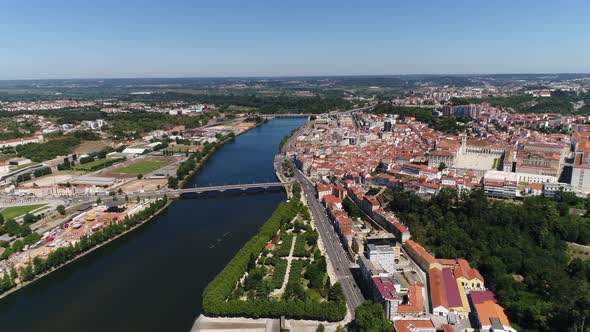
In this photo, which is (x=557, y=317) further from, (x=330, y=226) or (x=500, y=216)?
(x=330, y=226)

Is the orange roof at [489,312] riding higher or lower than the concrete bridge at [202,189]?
higher

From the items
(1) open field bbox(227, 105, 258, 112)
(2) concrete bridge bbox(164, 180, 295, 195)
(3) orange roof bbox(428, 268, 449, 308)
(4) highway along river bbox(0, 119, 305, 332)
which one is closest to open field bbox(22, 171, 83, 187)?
(2) concrete bridge bbox(164, 180, 295, 195)

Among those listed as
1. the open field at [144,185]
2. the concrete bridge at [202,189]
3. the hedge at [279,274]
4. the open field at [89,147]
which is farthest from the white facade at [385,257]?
the open field at [89,147]

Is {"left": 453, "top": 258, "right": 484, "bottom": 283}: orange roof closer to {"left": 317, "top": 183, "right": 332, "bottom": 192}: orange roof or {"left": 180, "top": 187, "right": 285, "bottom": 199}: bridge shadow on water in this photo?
{"left": 317, "top": 183, "right": 332, "bottom": 192}: orange roof

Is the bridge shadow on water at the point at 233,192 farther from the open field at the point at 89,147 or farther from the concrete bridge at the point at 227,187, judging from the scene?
the open field at the point at 89,147

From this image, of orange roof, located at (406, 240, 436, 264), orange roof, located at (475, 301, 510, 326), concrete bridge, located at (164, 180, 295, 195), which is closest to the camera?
orange roof, located at (475, 301, 510, 326)

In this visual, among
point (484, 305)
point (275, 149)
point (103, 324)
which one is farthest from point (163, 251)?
point (275, 149)
